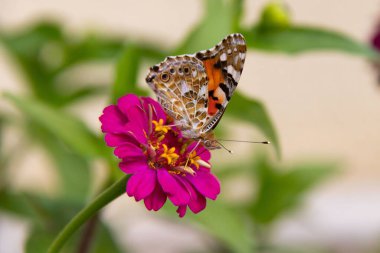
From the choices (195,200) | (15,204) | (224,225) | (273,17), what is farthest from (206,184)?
(15,204)

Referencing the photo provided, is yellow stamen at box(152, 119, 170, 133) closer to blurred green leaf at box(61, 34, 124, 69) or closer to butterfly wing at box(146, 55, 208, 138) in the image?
butterfly wing at box(146, 55, 208, 138)

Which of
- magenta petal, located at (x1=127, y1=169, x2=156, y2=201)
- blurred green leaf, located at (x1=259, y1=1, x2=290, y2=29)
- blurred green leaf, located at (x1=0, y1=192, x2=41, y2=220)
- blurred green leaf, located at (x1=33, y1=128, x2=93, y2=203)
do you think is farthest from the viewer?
blurred green leaf, located at (x1=33, y1=128, x2=93, y2=203)

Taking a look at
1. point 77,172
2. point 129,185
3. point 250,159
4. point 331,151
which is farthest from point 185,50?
point 331,151

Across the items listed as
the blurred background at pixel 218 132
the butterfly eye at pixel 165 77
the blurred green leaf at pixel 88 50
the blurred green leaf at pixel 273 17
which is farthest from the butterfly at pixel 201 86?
the blurred green leaf at pixel 88 50

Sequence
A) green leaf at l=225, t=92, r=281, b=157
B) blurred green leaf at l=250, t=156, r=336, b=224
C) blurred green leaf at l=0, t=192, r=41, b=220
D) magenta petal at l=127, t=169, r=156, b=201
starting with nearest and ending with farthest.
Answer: magenta petal at l=127, t=169, r=156, b=201
green leaf at l=225, t=92, r=281, b=157
blurred green leaf at l=0, t=192, r=41, b=220
blurred green leaf at l=250, t=156, r=336, b=224

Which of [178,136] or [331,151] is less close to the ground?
[178,136]

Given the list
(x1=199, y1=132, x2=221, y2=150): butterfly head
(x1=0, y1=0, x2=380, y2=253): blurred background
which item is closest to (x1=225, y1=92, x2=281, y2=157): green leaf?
(x1=0, y1=0, x2=380, y2=253): blurred background

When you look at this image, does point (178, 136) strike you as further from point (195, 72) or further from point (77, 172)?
point (77, 172)

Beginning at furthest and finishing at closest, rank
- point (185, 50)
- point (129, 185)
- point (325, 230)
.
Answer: point (325, 230)
point (185, 50)
point (129, 185)

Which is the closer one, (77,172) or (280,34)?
(280,34)
